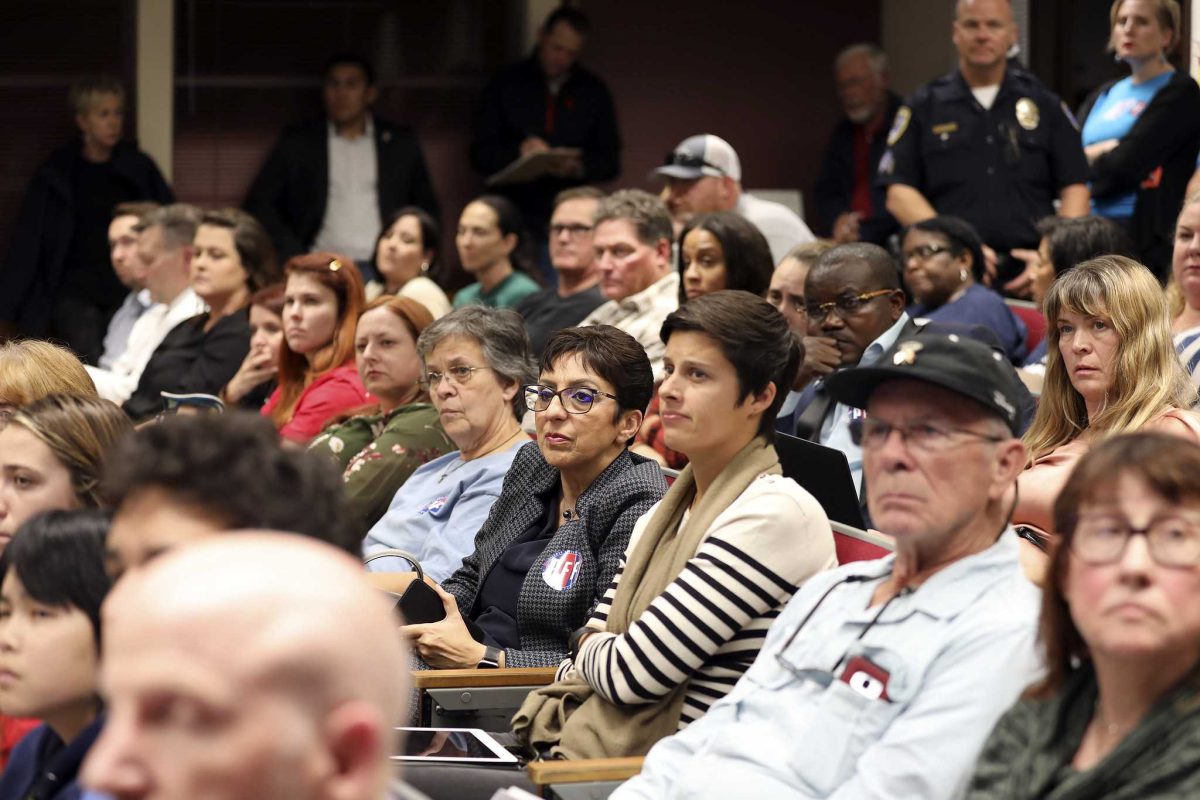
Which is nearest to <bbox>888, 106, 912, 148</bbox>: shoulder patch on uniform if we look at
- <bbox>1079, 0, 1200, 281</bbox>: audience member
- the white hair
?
<bbox>1079, 0, 1200, 281</bbox>: audience member

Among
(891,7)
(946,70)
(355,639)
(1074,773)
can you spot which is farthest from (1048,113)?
(355,639)

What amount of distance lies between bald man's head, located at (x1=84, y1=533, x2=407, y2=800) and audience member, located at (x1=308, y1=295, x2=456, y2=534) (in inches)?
127

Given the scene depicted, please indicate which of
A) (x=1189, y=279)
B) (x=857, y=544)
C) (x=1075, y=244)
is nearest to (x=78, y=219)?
(x=1075, y=244)

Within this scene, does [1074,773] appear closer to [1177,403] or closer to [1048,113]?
[1177,403]

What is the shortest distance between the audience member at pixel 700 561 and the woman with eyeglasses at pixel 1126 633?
76 cm

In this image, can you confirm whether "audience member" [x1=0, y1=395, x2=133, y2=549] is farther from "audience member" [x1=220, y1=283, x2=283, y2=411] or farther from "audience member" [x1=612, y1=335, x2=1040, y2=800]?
"audience member" [x1=220, y1=283, x2=283, y2=411]

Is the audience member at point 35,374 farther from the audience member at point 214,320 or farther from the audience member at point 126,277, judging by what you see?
the audience member at point 126,277

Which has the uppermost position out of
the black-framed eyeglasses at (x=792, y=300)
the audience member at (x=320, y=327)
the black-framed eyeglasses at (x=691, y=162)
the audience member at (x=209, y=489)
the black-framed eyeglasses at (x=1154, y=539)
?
the black-framed eyeglasses at (x=691, y=162)

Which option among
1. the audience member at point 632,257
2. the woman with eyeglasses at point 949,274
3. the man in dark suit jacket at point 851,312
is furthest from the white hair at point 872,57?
the man in dark suit jacket at point 851,312

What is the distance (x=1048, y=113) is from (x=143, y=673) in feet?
17.3

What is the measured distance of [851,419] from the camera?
3.79 metres

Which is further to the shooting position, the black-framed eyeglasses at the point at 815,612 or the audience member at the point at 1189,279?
the audience member at the point at 1189,279

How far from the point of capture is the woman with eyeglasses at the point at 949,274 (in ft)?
16.3

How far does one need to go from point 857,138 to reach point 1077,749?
20.0 feet
